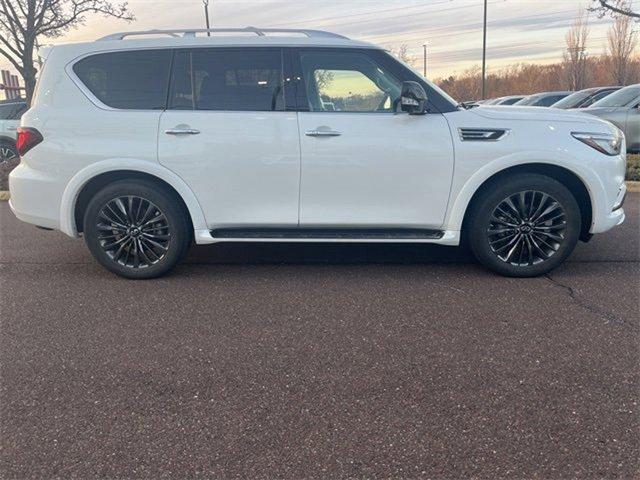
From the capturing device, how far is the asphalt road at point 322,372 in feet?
7.72

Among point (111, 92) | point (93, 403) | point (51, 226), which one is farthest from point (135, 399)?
point (111, 92)

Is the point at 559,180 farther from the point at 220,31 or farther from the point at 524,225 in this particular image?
the point at 220,31

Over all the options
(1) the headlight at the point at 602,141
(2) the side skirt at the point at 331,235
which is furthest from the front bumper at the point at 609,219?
(2) the side skirt at the point at 331,235

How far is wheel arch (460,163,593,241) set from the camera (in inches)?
174

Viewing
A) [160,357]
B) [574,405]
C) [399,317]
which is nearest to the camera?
[574,405]

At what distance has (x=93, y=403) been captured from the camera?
2768 mm

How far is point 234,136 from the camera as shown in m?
4.32

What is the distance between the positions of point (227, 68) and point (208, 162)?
808mm

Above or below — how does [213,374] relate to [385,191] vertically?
below

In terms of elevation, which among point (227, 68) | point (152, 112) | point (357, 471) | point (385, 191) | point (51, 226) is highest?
point (227, 68)

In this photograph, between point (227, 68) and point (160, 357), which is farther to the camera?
point (227, 68)

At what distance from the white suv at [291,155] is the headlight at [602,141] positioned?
0.5 inches

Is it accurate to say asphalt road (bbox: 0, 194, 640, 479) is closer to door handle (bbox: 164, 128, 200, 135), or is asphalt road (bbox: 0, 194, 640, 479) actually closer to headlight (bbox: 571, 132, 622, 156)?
headlight (bbox: 571, 132, 622, 156)

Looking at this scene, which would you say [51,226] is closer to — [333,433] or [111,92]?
[111,92]
